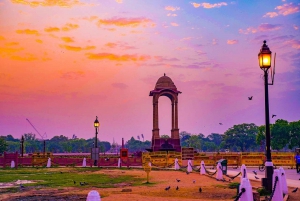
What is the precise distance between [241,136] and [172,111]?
86.1 metres

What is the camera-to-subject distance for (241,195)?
9188 mm

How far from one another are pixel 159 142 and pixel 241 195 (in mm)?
49959

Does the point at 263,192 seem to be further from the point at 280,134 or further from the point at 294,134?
the point at 280,134

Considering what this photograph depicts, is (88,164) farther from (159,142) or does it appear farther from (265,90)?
(265,90)

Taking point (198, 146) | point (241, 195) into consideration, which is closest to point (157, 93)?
point (241, 195)

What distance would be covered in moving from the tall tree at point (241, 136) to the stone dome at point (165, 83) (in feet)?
279

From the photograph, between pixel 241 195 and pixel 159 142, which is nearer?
pixel 241 195

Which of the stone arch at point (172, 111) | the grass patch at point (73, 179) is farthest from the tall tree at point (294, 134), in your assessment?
the grass patch at point (73, 179)

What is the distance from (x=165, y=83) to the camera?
62156 mm

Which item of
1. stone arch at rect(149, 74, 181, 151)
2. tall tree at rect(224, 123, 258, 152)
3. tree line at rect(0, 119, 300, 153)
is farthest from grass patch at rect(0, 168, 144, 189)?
tall tree at rect(224, 123, 258, 152)

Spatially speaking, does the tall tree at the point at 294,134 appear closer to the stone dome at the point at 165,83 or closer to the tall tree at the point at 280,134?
the tall tree at the point at 280,134

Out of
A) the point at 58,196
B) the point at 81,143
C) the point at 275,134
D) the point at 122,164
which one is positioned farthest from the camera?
the point at 81,143

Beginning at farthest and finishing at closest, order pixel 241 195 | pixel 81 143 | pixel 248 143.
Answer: pixel 81 143 < pixel 248 143 < pixel 241 195

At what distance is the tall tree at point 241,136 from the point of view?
141m
